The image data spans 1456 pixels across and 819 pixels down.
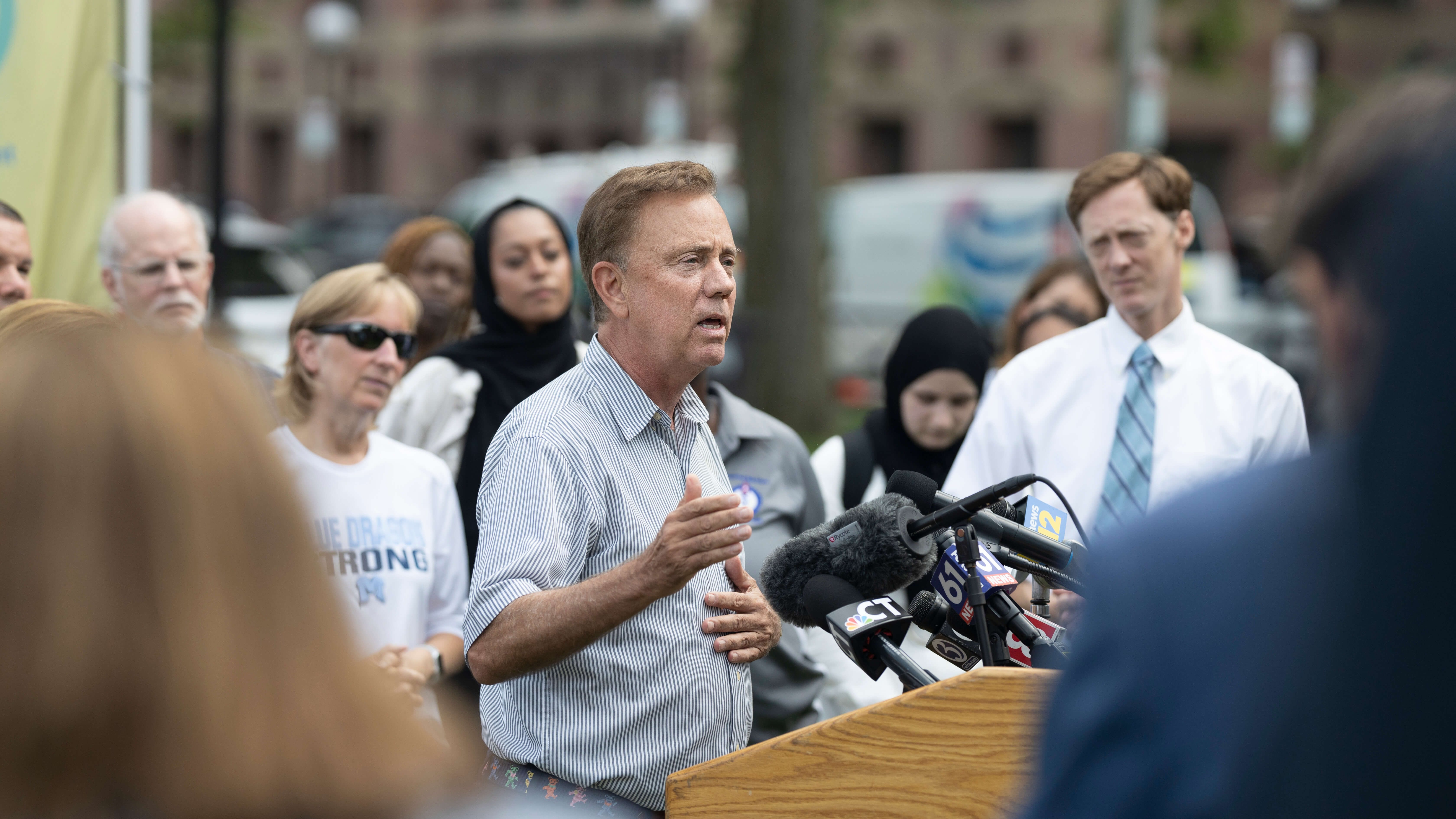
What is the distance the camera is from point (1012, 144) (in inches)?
1332

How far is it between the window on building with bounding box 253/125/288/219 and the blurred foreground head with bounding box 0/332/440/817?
46209mm

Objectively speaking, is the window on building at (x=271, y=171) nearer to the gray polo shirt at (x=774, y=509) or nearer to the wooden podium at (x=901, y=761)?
the gray polo shirt at (x=774, y=509)

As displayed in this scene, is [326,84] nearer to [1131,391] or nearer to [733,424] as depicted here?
[733,424]

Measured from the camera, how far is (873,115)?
34.5 metres

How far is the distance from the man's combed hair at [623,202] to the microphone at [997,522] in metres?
0.78

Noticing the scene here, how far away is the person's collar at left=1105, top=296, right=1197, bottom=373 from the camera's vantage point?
3672 millimetres

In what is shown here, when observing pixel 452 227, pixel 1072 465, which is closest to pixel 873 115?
pixel 452 227

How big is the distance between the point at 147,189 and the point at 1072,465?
3412 millimetres

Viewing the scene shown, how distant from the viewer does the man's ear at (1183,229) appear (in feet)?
12.6

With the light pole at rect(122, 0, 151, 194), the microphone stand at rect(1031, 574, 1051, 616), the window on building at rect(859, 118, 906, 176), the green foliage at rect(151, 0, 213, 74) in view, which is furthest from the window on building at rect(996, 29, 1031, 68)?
the microphone stand at rect(1031, 574, 1051, 616)

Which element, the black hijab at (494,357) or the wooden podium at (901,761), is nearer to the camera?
the wooden podium at (901,761)

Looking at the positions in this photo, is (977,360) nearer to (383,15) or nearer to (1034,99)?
(1034,99)

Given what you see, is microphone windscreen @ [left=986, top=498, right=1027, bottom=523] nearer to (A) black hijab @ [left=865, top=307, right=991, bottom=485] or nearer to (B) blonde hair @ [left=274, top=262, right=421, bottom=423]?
(A) black hijab @ [left=865, top=307, right=991, bottom=485]

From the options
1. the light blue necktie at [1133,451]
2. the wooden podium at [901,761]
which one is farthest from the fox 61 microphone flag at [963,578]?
the light blue necktie at [1133,451]
